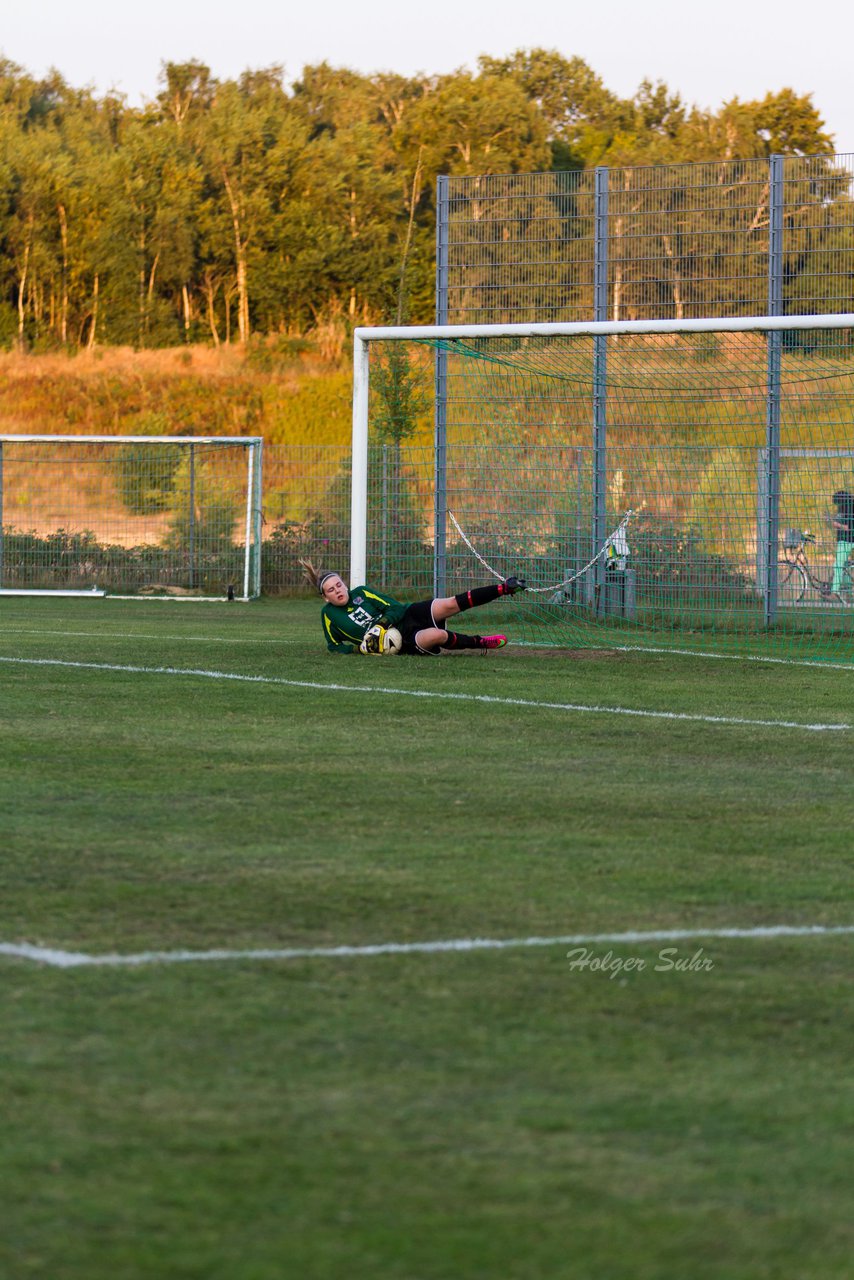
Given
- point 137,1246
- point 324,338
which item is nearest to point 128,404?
point 324,338

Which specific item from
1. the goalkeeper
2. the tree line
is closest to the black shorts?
the goalkeeper

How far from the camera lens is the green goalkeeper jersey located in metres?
13.6

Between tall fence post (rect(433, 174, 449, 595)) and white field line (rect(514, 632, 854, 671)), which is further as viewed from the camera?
tall fence post (rect(433, 174, 449, 595))

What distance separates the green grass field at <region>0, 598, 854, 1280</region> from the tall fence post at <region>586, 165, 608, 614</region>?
27.5 ft

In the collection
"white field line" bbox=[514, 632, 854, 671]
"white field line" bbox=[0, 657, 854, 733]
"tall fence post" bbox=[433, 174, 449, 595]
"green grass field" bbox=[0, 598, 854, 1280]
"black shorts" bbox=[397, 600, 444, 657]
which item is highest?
"tall fence post" bbox=[433, 174, 449, 595]

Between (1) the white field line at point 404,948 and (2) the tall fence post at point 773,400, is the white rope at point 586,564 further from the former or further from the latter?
(1) the white field line at point 404,948

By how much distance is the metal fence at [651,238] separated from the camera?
1805cm

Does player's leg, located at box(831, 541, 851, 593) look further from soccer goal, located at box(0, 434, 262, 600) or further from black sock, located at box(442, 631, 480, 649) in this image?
soccer goal, located at box(0, 434, 262, 600)

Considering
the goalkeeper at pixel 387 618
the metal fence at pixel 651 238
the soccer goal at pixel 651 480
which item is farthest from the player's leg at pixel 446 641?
the metal fence at pixel 651 238

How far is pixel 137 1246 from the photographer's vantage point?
2896mm

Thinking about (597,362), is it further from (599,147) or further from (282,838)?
(599,147)

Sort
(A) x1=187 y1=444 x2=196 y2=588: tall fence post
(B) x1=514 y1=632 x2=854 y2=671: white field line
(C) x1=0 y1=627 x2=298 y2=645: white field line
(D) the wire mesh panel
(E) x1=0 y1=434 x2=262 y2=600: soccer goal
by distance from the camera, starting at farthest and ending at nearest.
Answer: (A) x1=187 y1=444 x2=196 y2=588: tall fence post → (E) x1=0 y1=434 x2=262 y2=600: soccer goal → (D) the wire mesh panel → (C) x1=0 y1=627 x2=298 y2=645: white field line → (B) x1=514 y1=632 x2=854 y2=671: white field line

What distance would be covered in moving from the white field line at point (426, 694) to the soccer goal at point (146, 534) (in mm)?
10240

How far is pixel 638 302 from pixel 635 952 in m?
15.9
